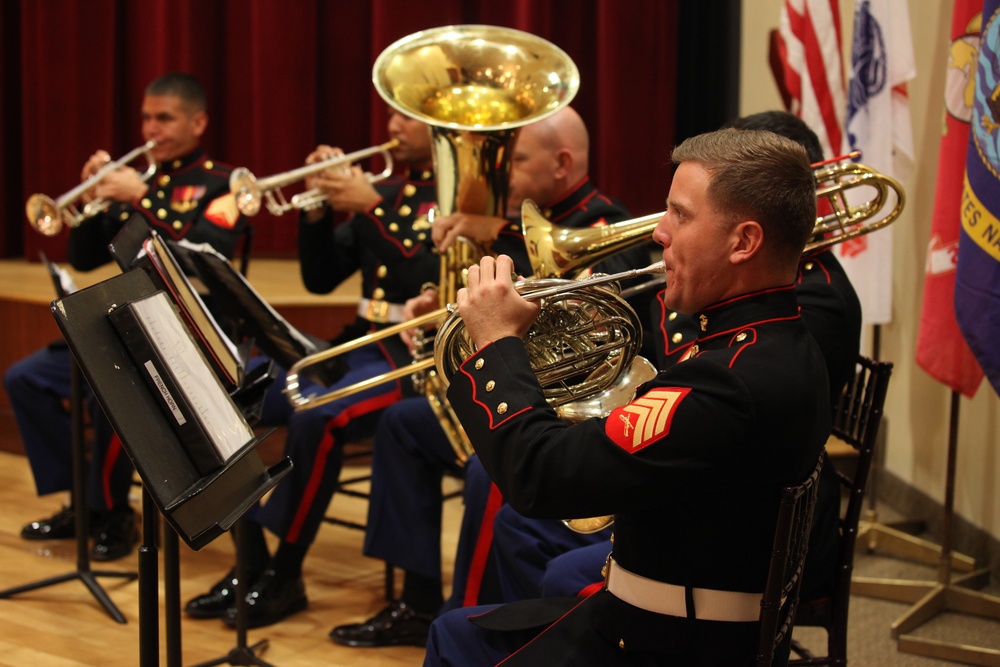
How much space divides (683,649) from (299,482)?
5.75ft

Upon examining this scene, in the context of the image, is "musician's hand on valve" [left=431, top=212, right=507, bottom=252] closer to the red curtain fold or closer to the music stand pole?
the music stand pole

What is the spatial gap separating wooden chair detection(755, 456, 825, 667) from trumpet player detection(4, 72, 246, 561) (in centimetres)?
246

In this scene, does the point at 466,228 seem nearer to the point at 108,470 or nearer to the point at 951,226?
the point at 951,226

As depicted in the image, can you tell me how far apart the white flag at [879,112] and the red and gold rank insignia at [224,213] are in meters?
2.00

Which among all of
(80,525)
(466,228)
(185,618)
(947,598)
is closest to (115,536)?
(80,525)

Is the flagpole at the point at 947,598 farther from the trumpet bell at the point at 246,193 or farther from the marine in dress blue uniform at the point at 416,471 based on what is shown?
the trumpet bell at the point at 246,193

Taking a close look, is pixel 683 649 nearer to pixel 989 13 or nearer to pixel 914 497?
pixel 989 13

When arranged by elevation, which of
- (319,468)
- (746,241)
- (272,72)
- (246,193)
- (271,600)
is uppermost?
(746,241)

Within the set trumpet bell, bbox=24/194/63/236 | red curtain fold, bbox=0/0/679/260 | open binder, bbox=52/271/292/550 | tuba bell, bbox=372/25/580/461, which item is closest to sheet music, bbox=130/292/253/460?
open binder, bbox=52/271/292/550

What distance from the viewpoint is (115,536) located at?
353cm

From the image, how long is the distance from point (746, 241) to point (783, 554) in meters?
0.42

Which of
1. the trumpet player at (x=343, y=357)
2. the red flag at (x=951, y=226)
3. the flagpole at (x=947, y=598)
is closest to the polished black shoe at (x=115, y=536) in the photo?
the trumpet player at (x=343, y=357)

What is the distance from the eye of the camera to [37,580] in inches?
129

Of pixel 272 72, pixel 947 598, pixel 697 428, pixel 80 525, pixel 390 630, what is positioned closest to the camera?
pixel 697 428
